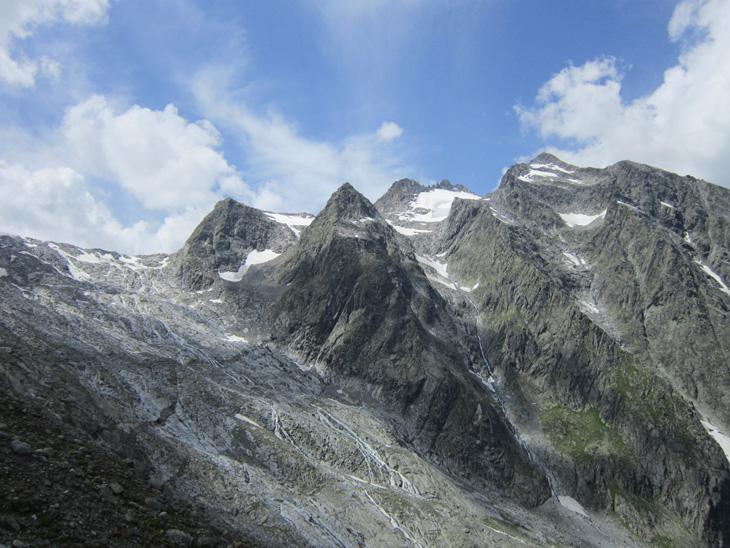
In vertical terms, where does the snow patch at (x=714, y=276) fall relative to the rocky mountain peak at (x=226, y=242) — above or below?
above

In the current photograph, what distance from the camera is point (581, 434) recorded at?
359 ft

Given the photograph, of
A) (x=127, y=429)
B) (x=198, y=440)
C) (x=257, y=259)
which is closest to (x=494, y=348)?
(x=257, y=259)

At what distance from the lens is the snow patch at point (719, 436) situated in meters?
109

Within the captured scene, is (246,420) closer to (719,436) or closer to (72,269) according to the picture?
(72,269)

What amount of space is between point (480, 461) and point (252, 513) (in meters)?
62.1

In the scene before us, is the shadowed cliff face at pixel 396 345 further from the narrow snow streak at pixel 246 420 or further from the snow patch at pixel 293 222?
the narrow snow streak at pixel 246 420

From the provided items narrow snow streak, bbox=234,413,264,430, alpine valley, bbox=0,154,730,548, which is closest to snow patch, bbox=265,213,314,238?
alpine valley, bbox=0,154,730,548

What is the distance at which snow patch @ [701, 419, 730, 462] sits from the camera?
4295 inches

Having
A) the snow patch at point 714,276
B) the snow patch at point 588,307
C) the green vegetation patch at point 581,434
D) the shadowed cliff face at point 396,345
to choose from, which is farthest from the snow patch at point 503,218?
the green vegetation patch at point 581,434

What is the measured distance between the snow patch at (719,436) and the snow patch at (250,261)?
134 metres

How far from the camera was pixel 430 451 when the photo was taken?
93000 mm

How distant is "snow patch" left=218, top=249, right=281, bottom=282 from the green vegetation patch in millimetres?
97085

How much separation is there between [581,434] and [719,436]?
3762cm

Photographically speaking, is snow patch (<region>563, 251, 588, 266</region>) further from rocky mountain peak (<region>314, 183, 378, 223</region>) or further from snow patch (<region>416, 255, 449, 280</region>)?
rocky mountain peak (<region>314, 183, 378, 223</region>)
